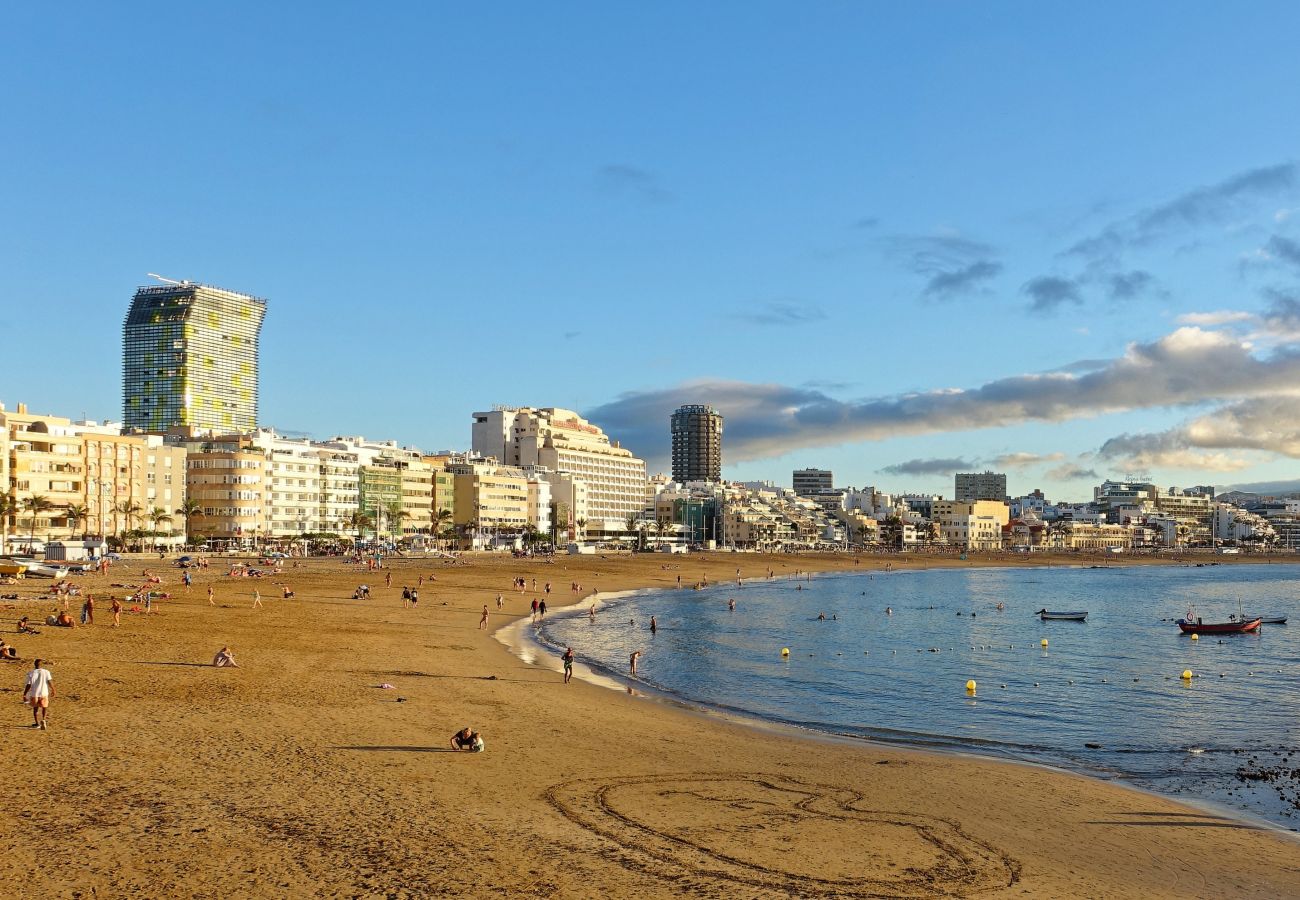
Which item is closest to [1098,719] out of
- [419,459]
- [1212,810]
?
[1212,810]

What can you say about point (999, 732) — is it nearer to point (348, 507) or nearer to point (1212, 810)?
point (1212, 810)

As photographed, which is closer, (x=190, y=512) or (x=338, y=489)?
(x=190, y=512)

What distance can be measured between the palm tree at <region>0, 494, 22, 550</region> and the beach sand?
241ft

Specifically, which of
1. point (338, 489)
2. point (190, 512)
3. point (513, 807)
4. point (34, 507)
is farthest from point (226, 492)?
point (513, 807)

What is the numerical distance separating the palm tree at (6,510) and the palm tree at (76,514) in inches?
323

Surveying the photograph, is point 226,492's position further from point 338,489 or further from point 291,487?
point 338,489

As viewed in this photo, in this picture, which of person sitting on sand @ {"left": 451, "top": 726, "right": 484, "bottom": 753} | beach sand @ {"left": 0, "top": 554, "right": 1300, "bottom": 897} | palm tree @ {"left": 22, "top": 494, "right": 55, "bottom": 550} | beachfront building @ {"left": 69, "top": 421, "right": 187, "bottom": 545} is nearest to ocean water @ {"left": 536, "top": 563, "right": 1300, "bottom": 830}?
beach sand @ {"left": 0, "top": 554, "right": 1300, "bottom": 897}

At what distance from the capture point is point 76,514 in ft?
365

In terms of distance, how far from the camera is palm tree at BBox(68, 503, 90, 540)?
111463 mm

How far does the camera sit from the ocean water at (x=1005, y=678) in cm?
2952

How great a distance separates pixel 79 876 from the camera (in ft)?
47.3

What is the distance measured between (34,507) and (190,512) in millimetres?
24265

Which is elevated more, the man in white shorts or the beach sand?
the man in white shorts

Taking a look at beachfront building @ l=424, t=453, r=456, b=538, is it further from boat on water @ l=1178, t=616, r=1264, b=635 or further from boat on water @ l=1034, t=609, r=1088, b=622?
boat on water @ l=1178, t=616, r=1264, b=635
